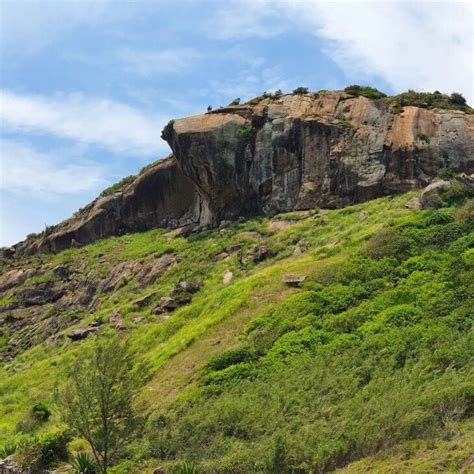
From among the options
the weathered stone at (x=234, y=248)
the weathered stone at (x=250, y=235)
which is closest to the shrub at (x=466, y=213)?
the weathered stone at (x=250, y=235)

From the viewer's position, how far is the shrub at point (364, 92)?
161 feet

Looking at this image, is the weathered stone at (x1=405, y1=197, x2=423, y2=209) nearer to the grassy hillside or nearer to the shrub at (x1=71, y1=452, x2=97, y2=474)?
the grassy hillside

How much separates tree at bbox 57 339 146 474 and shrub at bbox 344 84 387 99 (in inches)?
1352

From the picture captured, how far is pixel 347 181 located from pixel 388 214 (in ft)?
26.1

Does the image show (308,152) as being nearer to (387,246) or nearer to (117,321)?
(387,246)

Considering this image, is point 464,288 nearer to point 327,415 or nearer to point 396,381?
point 396,381

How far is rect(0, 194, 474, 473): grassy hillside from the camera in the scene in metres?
16.8

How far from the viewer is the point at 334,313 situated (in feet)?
84.3

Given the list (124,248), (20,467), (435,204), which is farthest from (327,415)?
(124,248)

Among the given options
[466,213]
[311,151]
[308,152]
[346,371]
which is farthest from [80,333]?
[466,213]

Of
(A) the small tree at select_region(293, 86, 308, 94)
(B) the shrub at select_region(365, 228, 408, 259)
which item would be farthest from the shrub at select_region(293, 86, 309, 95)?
(B) the shrub at select_region(365, 228, 408, 259)

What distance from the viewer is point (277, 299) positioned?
28953 millimetres

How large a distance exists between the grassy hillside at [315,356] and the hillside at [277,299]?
0.08 meters

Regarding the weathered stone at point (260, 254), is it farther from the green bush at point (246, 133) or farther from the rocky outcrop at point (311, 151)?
the green bush at point (246, 133)
